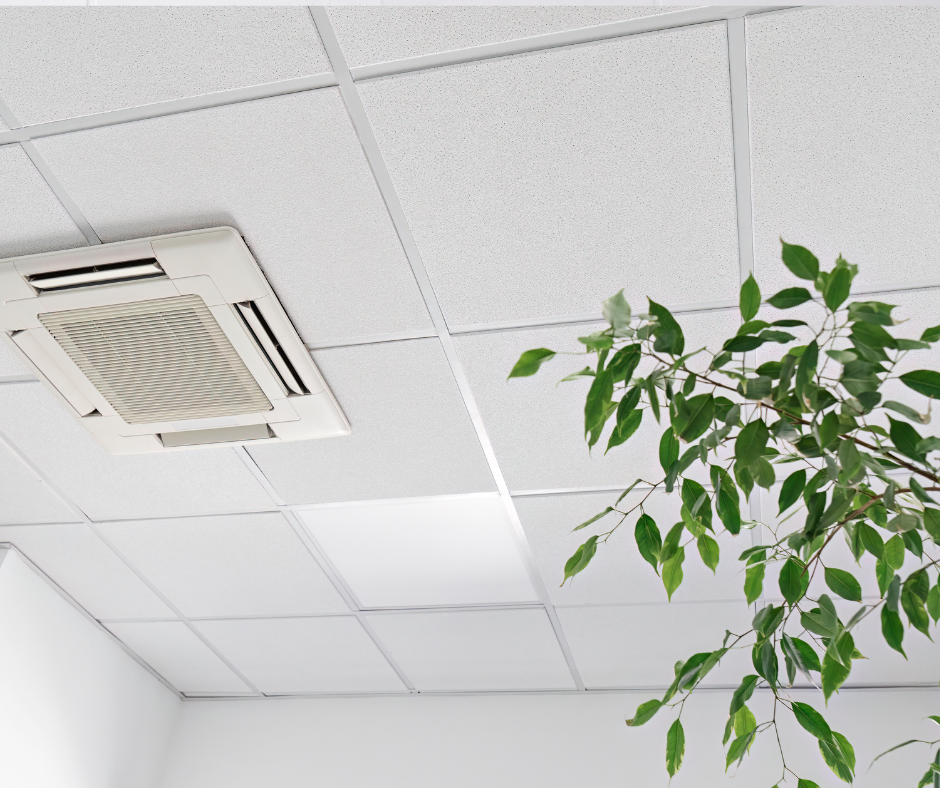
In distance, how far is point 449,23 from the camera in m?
1.19

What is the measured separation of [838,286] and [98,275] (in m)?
1.34

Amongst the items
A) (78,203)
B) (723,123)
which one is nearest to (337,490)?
(78,203)

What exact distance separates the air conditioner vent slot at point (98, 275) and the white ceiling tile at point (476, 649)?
5.05 ft

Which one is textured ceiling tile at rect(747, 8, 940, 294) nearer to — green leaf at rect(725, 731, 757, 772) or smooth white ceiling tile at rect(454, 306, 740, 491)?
smooth white ceiling tile at rect(454, 306, 740, 491)

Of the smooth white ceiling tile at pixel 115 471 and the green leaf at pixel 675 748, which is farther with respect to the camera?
the smooth white ceiling tile at pixel 115 471

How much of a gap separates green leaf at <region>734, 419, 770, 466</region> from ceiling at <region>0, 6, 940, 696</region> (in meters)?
0.69

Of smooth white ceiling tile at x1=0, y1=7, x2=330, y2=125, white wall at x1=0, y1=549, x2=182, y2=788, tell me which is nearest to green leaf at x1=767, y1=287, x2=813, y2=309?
smooth white ceiling tile at x1=0, y1=7, x2=330, y2=125

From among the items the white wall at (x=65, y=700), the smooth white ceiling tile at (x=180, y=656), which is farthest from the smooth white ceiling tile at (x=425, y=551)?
the white wall at (x=65, y=700)

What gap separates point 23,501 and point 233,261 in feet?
4.22

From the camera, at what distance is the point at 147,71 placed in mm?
1272

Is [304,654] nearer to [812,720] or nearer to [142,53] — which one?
[142,53]

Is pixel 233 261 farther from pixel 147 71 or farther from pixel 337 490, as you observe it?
pixel 337 490

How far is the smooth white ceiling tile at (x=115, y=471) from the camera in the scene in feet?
6.56

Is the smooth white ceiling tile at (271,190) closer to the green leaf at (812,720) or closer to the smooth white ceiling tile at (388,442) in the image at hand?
the smooth white ceiling tile at (388,442)
